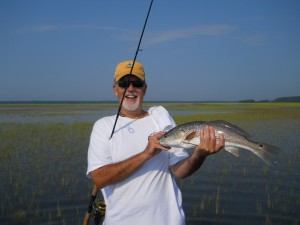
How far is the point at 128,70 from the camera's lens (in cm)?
346

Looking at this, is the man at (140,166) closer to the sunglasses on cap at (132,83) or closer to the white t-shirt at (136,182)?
the white t-shirt at (136,182)

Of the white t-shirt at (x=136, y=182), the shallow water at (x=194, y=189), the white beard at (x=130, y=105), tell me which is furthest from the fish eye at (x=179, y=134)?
the shallow water at (x=194, y=189)

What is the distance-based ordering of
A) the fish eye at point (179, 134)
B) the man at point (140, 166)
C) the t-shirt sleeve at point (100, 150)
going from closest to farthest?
the man at point (140, 166), the t-shirt sleeve at point (100, 150), the fish eye at point (179, 134)

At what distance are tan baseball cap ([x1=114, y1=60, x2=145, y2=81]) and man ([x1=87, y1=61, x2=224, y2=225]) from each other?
0.32m

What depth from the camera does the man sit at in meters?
2.96

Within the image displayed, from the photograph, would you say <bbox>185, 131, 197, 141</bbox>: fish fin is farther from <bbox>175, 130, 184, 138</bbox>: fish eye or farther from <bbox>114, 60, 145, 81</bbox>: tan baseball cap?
<bbox>114, 60, 145, 81</bbox>: tan baseball cap

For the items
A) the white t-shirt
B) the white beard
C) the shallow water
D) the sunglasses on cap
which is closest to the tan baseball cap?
the sunglasses on cap

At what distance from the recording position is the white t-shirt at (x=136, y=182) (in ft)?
9.75

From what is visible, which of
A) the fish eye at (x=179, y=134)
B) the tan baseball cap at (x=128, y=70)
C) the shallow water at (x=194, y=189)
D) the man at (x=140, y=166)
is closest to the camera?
the man at (x=140, y=166)

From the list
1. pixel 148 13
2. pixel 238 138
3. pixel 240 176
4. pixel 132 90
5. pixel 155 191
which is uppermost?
pixel 148 13

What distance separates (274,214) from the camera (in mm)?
7195

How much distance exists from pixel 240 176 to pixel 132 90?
7172 millimetres

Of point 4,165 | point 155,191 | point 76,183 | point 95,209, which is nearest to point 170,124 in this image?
point 155,191

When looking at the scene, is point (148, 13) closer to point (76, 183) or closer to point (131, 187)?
point (131, 187)
